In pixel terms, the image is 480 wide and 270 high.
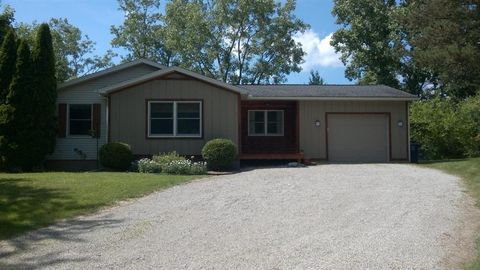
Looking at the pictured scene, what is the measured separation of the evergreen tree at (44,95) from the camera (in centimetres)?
1864

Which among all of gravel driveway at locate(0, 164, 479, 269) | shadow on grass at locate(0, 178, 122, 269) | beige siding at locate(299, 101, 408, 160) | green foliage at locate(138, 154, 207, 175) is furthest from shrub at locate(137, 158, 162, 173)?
beige siding at locate(299, 101, 408, 160)

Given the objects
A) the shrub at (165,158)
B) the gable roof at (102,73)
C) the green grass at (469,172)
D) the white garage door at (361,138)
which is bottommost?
the green grass at (469,172)

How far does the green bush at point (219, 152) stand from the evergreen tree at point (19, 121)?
20.7ft

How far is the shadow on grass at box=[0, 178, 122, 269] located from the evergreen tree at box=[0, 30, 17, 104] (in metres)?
7.54

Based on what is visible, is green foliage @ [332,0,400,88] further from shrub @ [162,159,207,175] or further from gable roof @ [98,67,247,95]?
shrub @ [162,159,207,175]

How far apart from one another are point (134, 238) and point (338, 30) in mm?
31835

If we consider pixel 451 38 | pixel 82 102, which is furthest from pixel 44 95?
pixel 451 38

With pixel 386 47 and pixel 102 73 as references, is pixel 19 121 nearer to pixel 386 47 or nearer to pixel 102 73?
pixel 102 73

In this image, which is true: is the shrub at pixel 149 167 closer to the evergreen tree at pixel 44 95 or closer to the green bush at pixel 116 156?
the green bush at pixel 116 156

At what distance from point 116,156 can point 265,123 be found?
24.2ft

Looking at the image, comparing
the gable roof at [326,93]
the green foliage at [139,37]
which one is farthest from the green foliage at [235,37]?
the gable roof at [326,93]

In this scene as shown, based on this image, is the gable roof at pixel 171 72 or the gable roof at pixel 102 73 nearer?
the gable roof at pixel 171 72

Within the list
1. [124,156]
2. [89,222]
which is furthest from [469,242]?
[124,156]

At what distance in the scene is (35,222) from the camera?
8.87m
